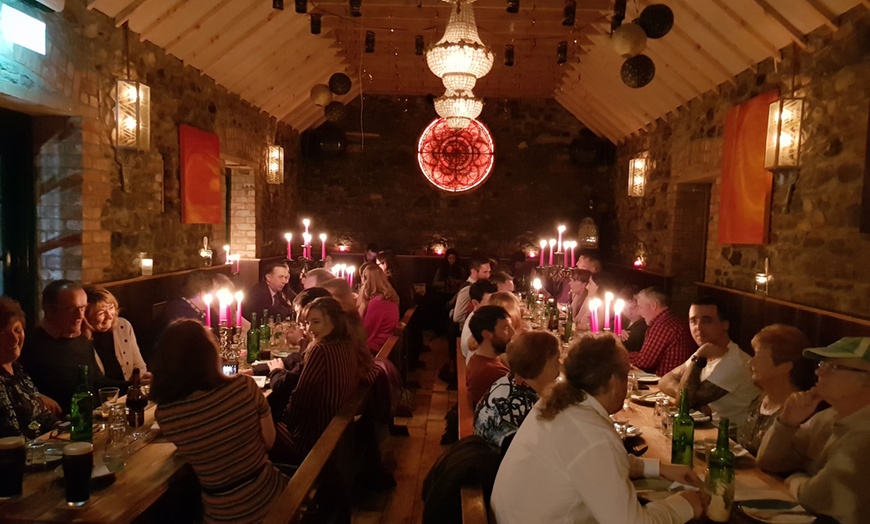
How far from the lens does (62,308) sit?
340 cm

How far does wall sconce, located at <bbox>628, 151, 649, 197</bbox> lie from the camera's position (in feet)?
28.5

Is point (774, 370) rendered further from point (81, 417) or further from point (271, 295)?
point (271, 295)

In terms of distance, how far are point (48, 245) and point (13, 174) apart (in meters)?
0.56

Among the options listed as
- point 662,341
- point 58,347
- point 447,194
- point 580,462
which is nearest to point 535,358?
point 580,462

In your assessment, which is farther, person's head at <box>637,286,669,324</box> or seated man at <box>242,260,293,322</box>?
seated man at <box>242,260,293,322</box>

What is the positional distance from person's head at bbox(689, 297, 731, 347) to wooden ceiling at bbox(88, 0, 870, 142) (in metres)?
2.21

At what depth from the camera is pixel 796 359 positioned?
9.18 ft

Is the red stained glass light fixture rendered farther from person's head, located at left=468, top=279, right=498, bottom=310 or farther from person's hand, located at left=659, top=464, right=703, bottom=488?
person's hand, located at left=659, top=464, right=703, bottom=488

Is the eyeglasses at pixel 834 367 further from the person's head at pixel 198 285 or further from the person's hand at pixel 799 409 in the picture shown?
the person's head at pixel 198 285

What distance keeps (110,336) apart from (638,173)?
7202 millimetres

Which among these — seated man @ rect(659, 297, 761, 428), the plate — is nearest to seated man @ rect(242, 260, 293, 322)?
seated man @ rect(659, 297, 761, 428)

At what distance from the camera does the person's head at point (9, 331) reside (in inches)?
112

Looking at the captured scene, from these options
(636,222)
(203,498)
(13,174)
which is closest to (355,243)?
(636,222)

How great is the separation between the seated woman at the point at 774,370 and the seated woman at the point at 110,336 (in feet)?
10.7
